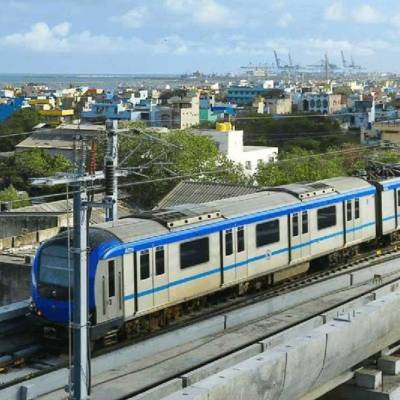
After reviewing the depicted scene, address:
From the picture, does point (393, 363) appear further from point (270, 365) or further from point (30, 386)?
point (30, 386)

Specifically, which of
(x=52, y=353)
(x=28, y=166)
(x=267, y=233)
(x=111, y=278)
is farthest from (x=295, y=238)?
(x=28, y=166)

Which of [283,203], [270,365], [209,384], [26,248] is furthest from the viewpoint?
[26,248]

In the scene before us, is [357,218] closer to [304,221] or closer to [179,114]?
[304,221]

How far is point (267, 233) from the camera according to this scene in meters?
14.7

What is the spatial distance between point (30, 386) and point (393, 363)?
561cm

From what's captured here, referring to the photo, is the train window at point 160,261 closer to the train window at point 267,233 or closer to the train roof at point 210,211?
the train roof at point 210,211

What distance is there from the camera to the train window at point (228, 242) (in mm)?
13547

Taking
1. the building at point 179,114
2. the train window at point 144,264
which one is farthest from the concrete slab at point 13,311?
the building at point 179,114

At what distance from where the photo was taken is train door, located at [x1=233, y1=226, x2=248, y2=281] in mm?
13844

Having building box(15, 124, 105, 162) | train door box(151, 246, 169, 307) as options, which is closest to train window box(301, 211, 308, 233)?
train door box(151, 246, 169, 307)

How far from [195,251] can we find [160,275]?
0.98 metres

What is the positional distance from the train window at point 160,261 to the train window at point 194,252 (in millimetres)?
508

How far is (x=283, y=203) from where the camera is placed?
1520cm

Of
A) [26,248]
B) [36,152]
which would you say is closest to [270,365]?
[26,248]
